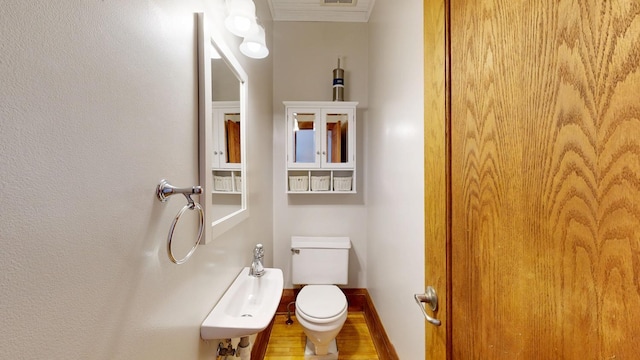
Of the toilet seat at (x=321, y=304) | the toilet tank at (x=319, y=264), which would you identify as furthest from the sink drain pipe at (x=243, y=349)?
the toilet tank at (x=319, y=264)

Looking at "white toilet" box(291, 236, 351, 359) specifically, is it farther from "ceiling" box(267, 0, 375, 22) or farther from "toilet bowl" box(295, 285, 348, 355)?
"ceiling" box(267, 0, 375, 22)

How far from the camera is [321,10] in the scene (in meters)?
2.14

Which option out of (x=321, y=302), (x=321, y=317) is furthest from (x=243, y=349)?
(x=321, y=302)

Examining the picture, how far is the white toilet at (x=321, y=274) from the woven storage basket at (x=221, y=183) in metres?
0.97

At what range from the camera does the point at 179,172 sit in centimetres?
75

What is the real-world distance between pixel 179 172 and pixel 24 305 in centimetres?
45

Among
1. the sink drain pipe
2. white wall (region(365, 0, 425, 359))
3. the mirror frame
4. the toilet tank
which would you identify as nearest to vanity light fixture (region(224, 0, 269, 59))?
the mirror frame

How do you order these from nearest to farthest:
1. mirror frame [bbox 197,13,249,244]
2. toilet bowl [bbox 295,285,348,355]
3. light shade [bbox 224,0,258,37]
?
mirror frame [bbox 197,13,249,244] < light shade [bbox 224,0,258,37] < toilet bowl [bbox 295,285,348,355]

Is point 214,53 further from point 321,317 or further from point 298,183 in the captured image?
point 321,317

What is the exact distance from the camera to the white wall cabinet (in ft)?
6.81

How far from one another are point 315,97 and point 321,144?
1.62 feet

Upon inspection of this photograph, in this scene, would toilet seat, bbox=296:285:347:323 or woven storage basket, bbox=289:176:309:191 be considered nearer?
toilet seat, bbox=296:285:347:323

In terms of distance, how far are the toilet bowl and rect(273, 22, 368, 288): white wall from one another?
0.60 metres

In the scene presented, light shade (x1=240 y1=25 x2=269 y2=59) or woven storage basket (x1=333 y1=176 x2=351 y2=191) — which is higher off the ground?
light shade (x1=240 y1=25 x2=269 y2=59)
